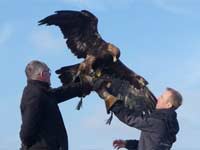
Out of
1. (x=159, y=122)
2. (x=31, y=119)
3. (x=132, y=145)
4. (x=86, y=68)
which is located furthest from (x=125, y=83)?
(x=31, y=119)

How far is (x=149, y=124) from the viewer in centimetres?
528

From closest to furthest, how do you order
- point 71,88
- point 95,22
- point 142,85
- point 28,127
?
point 28,127 < point 71,88 < point 142,85 < point 95,22

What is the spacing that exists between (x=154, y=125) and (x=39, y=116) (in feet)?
3.34

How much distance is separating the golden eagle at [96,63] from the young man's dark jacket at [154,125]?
578 mm

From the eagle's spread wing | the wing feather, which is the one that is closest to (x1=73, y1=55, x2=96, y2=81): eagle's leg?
the eagle's spread wing

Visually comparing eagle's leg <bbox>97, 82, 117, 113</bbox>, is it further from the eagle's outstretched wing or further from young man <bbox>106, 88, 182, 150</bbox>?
the eagle's outstretched wing

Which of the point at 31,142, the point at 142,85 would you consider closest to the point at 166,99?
the point at 31,142

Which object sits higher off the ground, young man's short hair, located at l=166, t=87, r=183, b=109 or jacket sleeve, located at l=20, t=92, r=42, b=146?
young man's short hair, located at l=166, t=87, r=183, b=109

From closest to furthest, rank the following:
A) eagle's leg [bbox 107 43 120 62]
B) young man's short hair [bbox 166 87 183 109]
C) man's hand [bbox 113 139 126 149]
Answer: young man's short hair [bbox 166 87 183 109] → man's hand [bbox 113 139 126 149] → eagle's leg [bbox 107 43 120 62]

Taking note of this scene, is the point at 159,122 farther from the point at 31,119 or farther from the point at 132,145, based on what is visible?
the point at 31,119

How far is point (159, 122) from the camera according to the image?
530cm

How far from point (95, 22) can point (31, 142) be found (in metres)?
3.68

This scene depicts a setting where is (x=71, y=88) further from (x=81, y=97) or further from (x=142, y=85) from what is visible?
(x=142, y=85)

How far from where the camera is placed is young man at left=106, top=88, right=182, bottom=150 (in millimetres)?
5246
